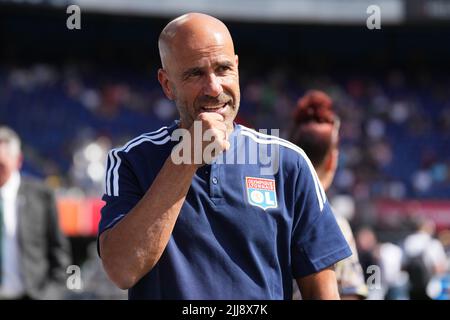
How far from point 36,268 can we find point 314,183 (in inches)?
126

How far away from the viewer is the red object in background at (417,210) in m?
18.6

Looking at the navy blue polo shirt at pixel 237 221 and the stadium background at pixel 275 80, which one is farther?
the stadium background at pixel 275 80

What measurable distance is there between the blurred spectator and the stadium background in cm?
597

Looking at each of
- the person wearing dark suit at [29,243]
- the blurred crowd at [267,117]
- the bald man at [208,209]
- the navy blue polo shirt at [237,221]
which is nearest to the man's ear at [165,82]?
the bald man at [208,209]

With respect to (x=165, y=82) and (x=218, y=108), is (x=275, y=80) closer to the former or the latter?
(x=165, y=82)

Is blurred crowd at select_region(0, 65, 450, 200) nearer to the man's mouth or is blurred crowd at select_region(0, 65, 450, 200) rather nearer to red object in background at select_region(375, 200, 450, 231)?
red object in background at select_region(375, 200, 450, 231)

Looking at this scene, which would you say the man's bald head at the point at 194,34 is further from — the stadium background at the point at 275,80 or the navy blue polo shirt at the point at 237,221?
the stadium background at the point at 275,80

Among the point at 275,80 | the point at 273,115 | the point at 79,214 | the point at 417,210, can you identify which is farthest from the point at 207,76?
the point at 275,80

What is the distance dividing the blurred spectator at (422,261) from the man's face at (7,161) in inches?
200

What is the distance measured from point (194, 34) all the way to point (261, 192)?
438mm

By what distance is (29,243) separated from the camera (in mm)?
5043

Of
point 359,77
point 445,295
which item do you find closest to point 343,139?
point 359,77

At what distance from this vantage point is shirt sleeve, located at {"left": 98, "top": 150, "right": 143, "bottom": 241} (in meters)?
2.09

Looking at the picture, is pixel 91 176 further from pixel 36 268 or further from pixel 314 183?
pixel 314 183
